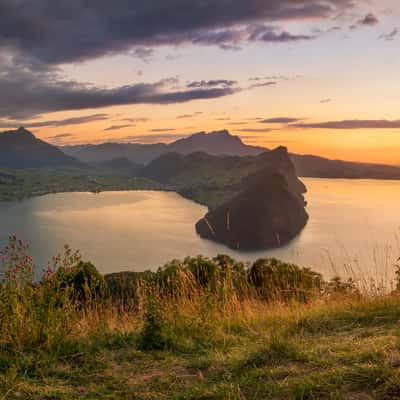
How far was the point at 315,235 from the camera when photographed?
165 meters

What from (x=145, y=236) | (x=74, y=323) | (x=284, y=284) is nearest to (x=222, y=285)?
(x=74, y=323)

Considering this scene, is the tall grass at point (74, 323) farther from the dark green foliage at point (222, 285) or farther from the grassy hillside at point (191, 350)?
the dark green foliage at point (222, 285)

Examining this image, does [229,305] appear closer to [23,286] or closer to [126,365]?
[126,365]

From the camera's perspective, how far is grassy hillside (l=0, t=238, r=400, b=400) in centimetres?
436

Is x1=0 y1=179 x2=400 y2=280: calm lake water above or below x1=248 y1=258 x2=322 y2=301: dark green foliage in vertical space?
below

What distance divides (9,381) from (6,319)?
141 cm

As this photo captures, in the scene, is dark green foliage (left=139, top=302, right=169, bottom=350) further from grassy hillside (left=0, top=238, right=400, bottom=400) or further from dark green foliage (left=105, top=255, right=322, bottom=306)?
dark green foliage (left=105, top=255, right=322, bottom=306)

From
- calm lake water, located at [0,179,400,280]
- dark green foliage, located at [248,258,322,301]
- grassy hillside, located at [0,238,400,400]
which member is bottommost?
calm lake water, located at [0,179,400,280]

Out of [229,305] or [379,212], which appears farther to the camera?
[379,212]

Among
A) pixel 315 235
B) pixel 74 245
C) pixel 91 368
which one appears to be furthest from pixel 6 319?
pixel 315 235

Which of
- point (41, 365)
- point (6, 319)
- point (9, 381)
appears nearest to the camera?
point (9, 381)

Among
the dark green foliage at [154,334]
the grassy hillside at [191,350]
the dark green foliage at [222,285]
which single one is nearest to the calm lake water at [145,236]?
the dark green foliage at [222,285]

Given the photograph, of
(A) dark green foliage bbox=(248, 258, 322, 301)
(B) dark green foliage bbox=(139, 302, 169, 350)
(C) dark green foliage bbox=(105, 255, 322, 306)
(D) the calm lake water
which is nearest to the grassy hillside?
(B) dark green foliage bbox=(139, 302, 169, 350)

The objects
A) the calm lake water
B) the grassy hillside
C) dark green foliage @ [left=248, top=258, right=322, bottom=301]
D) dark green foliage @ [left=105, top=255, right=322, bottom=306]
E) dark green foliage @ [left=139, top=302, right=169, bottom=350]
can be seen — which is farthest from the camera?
the calm lake water
